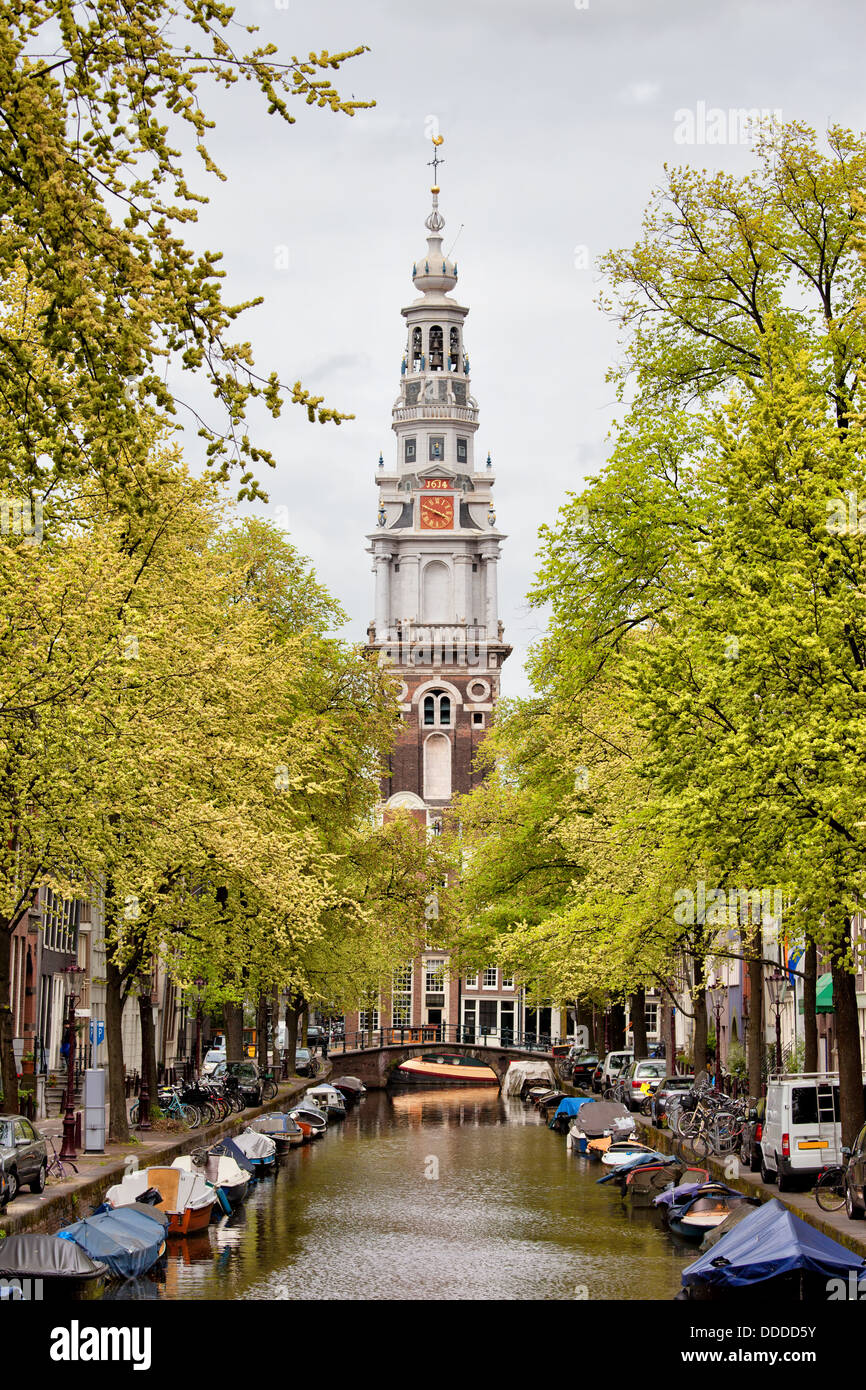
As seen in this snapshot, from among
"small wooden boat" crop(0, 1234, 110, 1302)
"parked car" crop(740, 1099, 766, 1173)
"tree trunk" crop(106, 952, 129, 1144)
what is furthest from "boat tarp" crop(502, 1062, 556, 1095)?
"small wooden boat" crop(0, 1234, 110, 1302)

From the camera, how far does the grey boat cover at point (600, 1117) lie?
50.6 meters

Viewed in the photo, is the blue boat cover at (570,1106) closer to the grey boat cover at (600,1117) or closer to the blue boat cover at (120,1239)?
the grey boat cover at (600,1117)

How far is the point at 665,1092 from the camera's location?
50.8 metres

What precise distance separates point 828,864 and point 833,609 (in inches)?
145

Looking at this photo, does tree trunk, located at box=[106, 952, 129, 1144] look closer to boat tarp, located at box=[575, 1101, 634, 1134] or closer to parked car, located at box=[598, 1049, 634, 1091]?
boat tarp, located at box=[575, 1101, 634, 1134]

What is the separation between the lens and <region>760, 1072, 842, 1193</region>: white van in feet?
102

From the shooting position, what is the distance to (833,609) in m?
25.5

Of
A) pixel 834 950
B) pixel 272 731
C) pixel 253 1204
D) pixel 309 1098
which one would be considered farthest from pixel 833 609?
pixel 309 1098

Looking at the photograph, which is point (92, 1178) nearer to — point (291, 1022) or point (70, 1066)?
point (70, 1066)

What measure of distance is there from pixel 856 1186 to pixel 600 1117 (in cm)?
2546

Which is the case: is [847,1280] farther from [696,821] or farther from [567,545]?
[567,545]

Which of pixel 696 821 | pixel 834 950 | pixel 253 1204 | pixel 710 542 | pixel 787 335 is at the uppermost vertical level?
pixel 787 335

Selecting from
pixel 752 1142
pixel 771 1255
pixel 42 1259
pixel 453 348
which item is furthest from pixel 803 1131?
pixel 453 348

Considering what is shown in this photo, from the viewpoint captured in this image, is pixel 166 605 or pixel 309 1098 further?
pixel 309 1098
